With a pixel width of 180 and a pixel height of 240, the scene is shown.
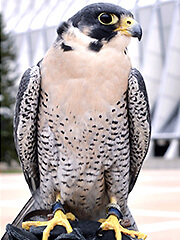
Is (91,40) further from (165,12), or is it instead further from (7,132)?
(165,12)

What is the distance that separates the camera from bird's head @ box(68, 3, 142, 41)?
94.3 inches

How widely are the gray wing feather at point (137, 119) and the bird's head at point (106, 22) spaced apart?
353 mm

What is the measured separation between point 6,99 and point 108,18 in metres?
20.3

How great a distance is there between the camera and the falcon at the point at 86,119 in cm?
243

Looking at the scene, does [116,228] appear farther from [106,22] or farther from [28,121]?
[106,22]

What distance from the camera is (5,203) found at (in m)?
7.10

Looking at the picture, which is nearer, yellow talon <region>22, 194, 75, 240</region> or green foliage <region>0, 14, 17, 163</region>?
yellow talon <region>22, 194, 75, 240</region>

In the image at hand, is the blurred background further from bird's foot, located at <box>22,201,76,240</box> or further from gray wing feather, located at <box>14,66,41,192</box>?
bird's foot, located at <box>22,201,76,240</box>

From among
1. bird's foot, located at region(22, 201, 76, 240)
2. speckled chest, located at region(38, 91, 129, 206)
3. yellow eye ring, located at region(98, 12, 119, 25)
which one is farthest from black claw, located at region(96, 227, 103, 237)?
yellow eye ring, located at region(98, 12, 119, 25)

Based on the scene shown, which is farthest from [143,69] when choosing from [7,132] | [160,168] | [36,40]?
[36,40]

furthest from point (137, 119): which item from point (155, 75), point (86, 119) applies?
point (155, 75)

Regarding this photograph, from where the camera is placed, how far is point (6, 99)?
22156 mm

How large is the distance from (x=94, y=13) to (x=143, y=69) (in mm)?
25272

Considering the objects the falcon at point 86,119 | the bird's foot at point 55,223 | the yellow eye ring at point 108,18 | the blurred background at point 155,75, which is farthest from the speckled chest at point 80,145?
the blurred background at point 155,75
